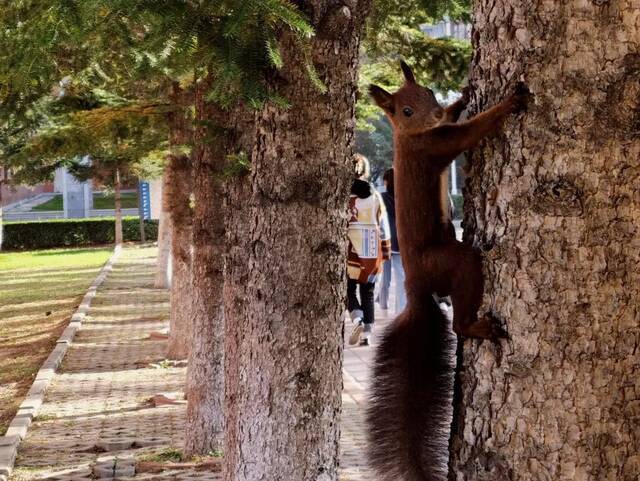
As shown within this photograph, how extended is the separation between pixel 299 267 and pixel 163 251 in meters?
17.6

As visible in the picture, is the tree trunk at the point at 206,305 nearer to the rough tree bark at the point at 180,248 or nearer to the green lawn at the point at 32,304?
the green lawn at the point at 32,304

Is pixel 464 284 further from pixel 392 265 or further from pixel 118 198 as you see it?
pixel 118 198

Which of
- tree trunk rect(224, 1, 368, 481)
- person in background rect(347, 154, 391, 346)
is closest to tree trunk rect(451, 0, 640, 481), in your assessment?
tree trunk rect(224, 1, 368, 481)

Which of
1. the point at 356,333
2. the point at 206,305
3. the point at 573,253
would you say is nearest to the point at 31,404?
the point at 206,305

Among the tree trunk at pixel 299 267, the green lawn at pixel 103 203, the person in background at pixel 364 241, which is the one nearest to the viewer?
the tree trunk at pixel 299 267

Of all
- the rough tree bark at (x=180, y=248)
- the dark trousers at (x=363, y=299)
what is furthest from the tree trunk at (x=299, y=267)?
the rough tree bark at (x=180, y=248)

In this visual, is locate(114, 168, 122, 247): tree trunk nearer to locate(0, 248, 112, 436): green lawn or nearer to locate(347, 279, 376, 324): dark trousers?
locate(0, 248, 112, 436): green lawn

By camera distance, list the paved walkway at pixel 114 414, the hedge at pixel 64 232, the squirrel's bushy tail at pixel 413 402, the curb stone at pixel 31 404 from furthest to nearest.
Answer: the hedge at pixel 64 232, the curb stone at pixel 31 404, the paved walkway at pixel 114 414, the squirrel's bushy tail at pixel 413 402

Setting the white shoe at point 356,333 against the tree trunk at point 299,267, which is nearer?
the tree trunk at point 299,267

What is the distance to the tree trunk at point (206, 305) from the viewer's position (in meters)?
8.11

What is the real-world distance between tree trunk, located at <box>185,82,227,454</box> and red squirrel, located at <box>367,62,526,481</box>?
5.25 metres

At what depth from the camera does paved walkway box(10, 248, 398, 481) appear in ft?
24.9

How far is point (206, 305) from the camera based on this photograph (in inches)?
345

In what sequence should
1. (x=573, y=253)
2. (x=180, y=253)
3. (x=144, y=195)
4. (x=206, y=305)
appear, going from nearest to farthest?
(x=573, y=253)
(x=206, y=305)
(x=180, y=253)
(x=144, y=195)
